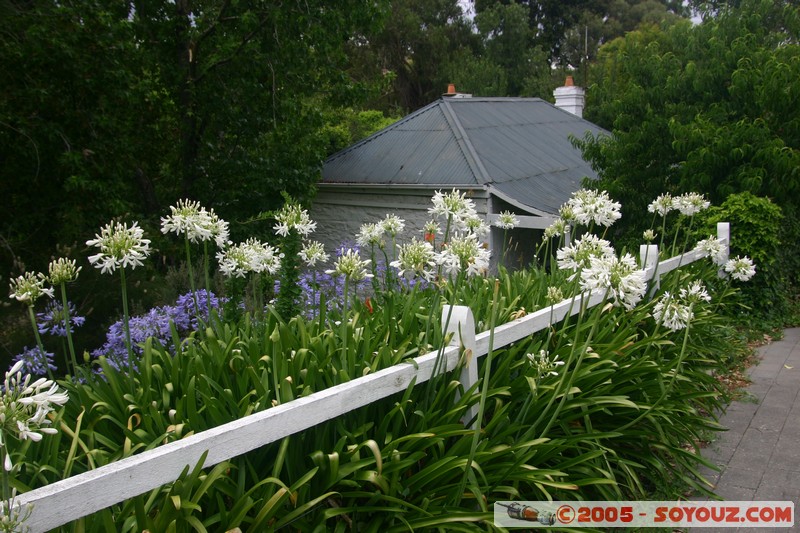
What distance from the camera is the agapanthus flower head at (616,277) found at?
349 cm

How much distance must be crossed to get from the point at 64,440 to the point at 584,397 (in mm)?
2747

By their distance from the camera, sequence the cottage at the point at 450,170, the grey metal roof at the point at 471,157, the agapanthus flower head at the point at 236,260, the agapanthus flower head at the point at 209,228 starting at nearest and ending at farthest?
the agapanthus flower head at the point at 209,228 → the agapanthus flower head at the point at 236,260 → the cottage at the point at 450,170 → the grey metal roof at the point at 471,157

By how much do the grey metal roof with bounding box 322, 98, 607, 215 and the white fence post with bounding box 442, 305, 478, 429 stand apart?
26.6 feet

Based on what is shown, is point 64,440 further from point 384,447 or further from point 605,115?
point 605,115

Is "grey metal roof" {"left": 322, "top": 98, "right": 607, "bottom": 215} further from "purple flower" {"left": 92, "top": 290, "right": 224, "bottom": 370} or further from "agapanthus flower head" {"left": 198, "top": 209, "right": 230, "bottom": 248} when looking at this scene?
"agapanthus flower head" {"left": 198, "top": 209, "right": 230, "bottom": 248}

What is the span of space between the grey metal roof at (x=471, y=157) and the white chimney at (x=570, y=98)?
208 inches

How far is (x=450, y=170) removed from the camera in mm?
13008

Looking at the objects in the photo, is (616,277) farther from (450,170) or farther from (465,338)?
(450,170)

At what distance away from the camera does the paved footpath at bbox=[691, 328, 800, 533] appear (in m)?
4.35

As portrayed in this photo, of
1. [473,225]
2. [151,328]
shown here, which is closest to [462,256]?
[473,225]

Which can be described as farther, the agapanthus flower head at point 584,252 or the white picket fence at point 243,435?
the agapanthus flower head at point 584,252

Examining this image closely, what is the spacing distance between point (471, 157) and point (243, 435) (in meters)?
10.7

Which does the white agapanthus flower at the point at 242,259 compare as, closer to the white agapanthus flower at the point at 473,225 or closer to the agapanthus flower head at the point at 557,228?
the white agapanthus flower at the point at 473,225

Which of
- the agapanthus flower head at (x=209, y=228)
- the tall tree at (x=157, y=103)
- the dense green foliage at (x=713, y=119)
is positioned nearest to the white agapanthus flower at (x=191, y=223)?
the agapanthus flower head at (x=209, y=228)
